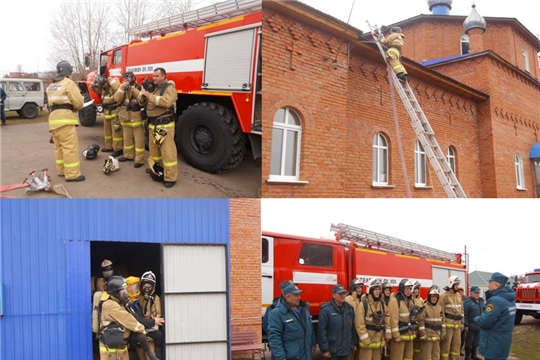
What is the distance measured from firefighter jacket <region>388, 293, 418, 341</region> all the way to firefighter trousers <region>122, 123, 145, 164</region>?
13.8 feet

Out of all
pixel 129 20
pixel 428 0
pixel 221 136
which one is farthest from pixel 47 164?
pixel 428 0

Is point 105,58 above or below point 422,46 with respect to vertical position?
below

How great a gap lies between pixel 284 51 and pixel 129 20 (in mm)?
2884

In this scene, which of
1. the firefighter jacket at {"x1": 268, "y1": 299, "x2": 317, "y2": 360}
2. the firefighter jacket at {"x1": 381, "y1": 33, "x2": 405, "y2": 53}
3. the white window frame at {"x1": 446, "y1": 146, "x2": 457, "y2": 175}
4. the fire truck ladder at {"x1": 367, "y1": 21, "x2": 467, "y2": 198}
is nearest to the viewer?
the firefighter jacket at {"x1": 268, "y1": 299, "x2": 317, "y2": 360}

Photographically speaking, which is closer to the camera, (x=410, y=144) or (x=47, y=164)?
(x=47, y=164)

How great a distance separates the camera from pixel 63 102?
6059 millimetres

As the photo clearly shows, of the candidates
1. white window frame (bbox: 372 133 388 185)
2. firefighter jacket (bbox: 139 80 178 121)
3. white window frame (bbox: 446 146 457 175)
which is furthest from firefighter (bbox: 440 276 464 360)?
white window frame (bbox: 446 146 457 175)

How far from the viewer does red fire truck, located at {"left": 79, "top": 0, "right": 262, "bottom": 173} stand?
6246mm

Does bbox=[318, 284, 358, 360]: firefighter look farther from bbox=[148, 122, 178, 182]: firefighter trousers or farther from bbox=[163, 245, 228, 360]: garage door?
bbox=[148, 122, 178, 182]: firefighter trousers

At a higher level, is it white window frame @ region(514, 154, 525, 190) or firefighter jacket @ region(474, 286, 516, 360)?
white window frame @ region(514, 154, 525, 190)

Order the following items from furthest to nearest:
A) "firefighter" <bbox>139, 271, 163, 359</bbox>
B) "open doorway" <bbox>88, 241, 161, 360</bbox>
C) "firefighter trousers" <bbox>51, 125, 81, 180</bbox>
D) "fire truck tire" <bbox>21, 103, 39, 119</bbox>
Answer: "fire truck tire" <bbox>21, 103, 39, 119</bbox>, "open doorway" <bbox>88, 241, 161, 360</bbox>, "firefighter trousers" <bbox>51, 125, 81, 180</bbox>, "firefighter" <bbox>139, 271, 163, 359</bbox>

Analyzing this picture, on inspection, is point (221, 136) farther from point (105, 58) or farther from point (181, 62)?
point (105, 58)

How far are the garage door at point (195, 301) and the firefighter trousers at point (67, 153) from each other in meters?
1.54

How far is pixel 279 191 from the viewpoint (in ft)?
22.7
